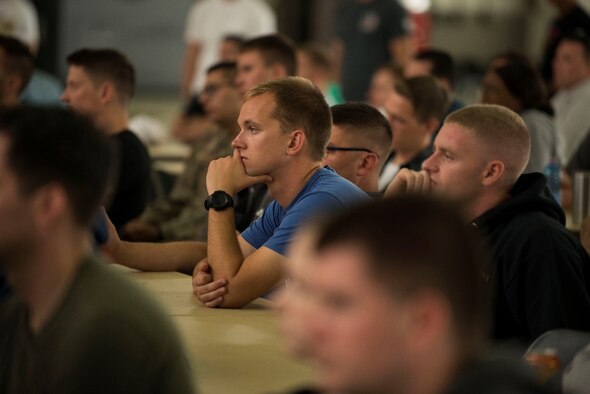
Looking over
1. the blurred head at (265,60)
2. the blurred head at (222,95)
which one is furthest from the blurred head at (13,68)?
the blurred head at (265,60)

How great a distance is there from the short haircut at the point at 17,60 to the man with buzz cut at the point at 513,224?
322 centimetres

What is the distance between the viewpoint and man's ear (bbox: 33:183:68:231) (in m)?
1.81

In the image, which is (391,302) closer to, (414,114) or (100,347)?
(100,347)

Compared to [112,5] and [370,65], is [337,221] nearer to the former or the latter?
[370,65]

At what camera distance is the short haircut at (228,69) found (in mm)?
5895

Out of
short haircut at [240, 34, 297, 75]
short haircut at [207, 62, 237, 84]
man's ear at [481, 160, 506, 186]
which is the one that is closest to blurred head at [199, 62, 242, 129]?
short haircut at [207, 62, 237, 84]

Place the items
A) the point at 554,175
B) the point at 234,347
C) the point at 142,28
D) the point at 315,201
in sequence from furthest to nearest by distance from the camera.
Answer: the point at 142,28 → the point at 554,175 → the point at 315,201 → the point at 234,347

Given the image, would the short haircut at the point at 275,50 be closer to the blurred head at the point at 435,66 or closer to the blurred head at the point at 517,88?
the blurred head at the point at 435,66

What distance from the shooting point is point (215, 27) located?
8438 mm

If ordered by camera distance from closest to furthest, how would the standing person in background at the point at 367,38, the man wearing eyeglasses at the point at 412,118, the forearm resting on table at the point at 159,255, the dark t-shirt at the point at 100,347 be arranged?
the dark t-shirt at the point at 100,347 < the forearm resting on table at the point at 159,255 < the man wearing eyeglasses at the point at 412,118 < the standing person in background at the point at 367,38

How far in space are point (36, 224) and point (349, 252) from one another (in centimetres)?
70

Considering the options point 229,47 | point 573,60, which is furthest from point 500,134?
point 229,47

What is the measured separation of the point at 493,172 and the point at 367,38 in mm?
5801

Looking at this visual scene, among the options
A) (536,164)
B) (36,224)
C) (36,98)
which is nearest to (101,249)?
(36,224)
